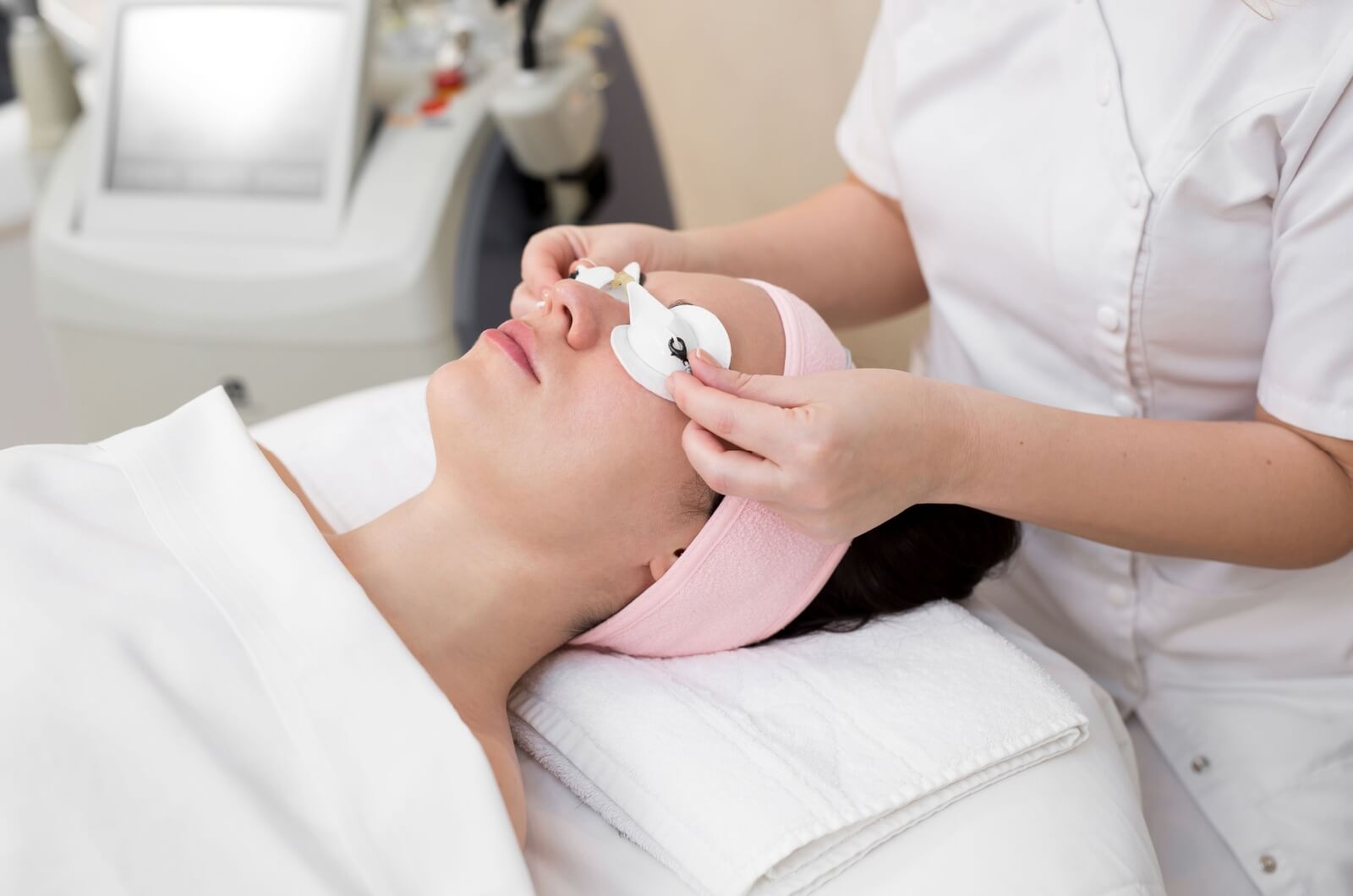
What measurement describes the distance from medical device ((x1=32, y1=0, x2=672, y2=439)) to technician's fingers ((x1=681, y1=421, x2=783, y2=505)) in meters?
0.99

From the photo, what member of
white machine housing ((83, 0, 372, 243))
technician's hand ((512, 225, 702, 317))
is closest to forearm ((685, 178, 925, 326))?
technician's hand ((512, 225, 702, 317))

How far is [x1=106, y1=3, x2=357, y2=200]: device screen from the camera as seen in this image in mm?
1868

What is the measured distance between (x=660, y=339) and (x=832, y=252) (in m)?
0.42

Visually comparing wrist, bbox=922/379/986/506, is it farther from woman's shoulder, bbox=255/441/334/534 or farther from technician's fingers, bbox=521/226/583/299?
woman's shoulder, bbox=255/441/334/534

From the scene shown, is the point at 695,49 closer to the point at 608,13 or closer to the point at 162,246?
the point at 608,13

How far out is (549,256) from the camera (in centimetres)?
127

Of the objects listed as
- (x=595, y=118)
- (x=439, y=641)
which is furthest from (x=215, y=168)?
(x=439, y=641)

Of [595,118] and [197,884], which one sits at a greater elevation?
[595,118]

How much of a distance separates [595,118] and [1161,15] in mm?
1149

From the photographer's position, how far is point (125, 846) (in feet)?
2.92

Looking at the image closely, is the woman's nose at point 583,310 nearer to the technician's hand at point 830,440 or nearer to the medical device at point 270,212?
the technician's hand at point 830,440

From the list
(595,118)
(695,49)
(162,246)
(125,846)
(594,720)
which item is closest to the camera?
(125,846)

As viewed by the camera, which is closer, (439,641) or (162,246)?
(439,641)

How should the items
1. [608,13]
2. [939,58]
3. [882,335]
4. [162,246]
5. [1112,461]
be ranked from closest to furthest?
[1112,461], [939,58], [162,246], [608,13], [882,335]
